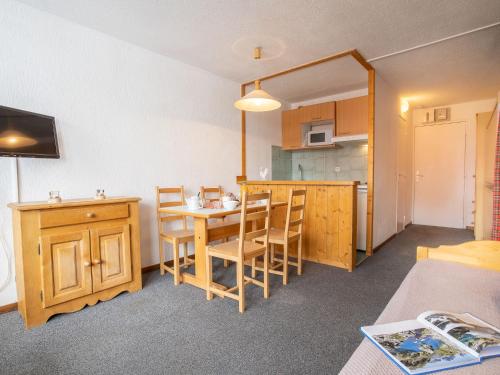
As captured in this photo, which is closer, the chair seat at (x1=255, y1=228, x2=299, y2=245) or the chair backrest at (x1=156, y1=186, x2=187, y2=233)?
the chair seat at (x1=255, y1=228, x2=299, y2=245)

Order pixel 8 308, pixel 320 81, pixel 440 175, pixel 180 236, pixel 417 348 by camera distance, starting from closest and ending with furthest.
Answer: pixel 417 348 → pixel 8 308 → pixel 180 236 → pixel 320 81 → pixel 440 175

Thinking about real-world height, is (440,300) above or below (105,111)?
below

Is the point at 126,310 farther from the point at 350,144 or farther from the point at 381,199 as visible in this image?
the point at 350,144

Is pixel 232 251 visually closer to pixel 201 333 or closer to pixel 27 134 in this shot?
pixel 201 333

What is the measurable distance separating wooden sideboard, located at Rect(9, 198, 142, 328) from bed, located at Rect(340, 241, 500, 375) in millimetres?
2061

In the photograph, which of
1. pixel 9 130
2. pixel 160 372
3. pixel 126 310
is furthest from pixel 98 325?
pixel 9 130

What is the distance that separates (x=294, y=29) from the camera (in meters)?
2.53

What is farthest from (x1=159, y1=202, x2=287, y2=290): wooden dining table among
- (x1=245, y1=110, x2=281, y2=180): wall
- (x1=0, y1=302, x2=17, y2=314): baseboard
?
(x1=245, y1=110, x2=281, y2=180): wall

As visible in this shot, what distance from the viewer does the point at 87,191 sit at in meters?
2.47

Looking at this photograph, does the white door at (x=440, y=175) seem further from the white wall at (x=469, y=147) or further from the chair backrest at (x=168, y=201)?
the chair backrest at (x=168, y=201)

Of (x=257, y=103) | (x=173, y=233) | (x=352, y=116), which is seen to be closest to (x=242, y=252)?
(x=173, y=233)

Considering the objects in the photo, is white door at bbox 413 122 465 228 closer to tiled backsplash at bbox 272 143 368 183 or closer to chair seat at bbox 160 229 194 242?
tiled backsplash at bbox 272 143 368 183

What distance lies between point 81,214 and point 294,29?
249 cm

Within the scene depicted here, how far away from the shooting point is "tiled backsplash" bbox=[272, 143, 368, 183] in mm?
4688
